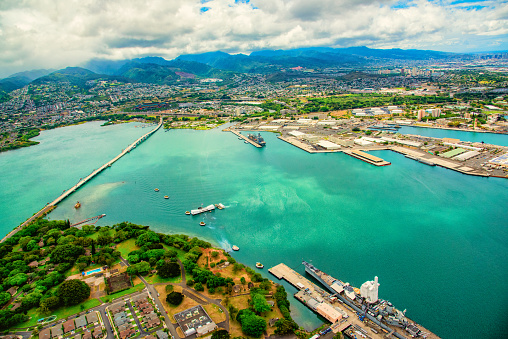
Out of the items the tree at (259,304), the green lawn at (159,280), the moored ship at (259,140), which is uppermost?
the moored ship at (259,140)

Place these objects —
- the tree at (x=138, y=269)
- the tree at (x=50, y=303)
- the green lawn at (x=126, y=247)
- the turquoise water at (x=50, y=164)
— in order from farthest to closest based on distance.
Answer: the turquoise water at (x=50, y=164) → the green lawn at (x=126, y=247) → the tree at (x=138, y=269) → the tree at (x=50, y=303)

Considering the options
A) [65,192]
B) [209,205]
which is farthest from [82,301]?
[65,192]

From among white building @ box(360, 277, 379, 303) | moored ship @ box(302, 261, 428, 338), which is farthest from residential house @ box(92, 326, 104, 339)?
white building @ box(360, 277, 379, 303)

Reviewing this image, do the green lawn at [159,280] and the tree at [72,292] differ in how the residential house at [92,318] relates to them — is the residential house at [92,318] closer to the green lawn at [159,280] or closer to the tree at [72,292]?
the tree at [72,292]

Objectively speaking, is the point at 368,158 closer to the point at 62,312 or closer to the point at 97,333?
the point at 97,333

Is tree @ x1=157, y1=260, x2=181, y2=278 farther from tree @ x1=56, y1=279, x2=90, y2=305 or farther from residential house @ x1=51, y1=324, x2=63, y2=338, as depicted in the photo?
residential house @ x1=51, y1=324, x2=63, y2=338

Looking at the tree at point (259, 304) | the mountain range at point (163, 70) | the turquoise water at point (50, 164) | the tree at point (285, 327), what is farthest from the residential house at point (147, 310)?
the mountain range at point (163, 70)
